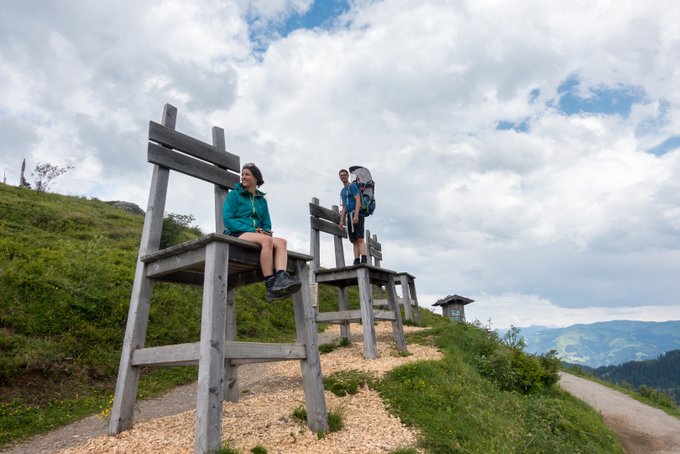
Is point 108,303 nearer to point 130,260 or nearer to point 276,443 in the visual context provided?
point 130,260

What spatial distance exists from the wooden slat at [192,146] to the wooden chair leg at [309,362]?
1903 mm

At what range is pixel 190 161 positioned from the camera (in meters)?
5.62

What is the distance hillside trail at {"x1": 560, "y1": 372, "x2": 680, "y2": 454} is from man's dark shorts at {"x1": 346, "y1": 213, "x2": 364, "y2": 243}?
7.42 metres

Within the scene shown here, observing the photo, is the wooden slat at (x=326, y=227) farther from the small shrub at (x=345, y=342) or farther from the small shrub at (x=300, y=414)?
the small shrub at (x=300, y=414)

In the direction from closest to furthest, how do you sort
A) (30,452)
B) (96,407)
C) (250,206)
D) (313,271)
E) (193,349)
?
(193,349) → (30,452) → (250,206) → (96,407) → (313,271)

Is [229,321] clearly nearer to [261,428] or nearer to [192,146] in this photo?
[261,428]

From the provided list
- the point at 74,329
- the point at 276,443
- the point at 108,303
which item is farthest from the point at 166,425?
the point at 108,303

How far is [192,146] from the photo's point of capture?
18.7 ft

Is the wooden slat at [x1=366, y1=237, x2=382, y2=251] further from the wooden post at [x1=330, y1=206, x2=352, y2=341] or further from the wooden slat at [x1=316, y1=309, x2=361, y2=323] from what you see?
the wooden slat at [x1=316, y1=309, x2=361, y2=323]

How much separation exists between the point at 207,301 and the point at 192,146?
7.96 feet

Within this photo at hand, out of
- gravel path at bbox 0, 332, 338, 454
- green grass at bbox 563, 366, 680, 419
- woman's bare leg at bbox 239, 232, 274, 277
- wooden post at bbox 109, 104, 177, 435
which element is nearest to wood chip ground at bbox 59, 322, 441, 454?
wooden post at bbox 109, 104, 177, 435

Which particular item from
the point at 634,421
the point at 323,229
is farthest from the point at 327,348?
the point at 634,421

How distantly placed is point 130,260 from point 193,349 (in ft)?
41.3

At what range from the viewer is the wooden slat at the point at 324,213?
9.18 m
